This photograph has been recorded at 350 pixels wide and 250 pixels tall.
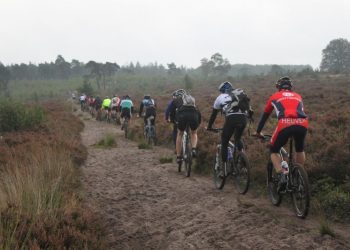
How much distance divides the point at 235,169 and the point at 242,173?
0.24 m

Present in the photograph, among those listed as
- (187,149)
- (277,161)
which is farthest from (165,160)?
(277,161)

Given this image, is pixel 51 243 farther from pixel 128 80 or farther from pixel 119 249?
pixel 128 80

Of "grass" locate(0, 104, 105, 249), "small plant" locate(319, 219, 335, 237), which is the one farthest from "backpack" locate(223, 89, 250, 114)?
"grass" locate(0, 104, 105, 249)

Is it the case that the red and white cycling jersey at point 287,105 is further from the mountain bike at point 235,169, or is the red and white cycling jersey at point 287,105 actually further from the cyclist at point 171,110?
the cyclist at point 171,110

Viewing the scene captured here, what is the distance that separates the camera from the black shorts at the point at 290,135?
570 centimetres

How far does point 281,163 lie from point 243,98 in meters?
1.64

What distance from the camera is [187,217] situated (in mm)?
6191

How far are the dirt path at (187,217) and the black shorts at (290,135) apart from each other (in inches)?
42.5

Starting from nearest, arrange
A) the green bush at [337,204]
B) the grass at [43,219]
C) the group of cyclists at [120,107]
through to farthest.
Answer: the grass at [43,219]
the green bush at [337,204]
the group of cyclists at [120,107]

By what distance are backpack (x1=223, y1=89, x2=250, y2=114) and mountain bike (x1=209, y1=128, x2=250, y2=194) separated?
0.79 m

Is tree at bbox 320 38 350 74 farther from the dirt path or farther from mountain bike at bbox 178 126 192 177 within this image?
the dirt path

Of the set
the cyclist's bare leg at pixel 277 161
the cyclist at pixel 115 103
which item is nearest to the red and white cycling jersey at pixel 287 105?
the cyclist's bare leg at pixel 277 161

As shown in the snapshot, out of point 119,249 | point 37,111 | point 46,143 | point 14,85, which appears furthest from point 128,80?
point 119,249

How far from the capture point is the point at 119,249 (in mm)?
5234
